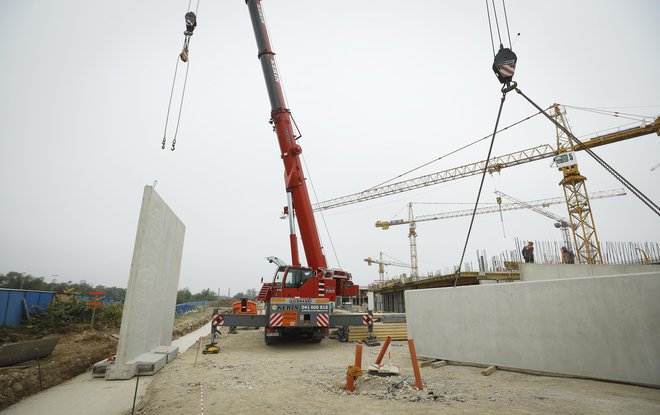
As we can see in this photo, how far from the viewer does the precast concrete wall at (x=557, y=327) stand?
5160mm

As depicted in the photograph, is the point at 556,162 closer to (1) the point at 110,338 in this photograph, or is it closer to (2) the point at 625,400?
(2) the point at 625,400

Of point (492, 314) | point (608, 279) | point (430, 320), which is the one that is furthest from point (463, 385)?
point (608, 279)

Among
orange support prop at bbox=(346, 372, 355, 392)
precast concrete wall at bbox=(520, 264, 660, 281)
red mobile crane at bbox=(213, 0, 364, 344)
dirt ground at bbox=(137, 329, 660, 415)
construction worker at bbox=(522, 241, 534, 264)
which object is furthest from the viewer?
construction worker at bbox=(522, 241, 534, 264)

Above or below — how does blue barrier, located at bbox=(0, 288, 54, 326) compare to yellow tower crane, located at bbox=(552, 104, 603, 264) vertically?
below

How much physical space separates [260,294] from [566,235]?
2212 inches

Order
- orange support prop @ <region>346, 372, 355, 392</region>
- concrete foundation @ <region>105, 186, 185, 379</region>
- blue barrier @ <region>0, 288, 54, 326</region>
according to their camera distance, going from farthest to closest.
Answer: blue barrier @ <region>0, 288, 54, 326</region>
concrete foundation @ <region>105, 186, 185, 379</region>
orange support prop @ <region>346, 372, 355, 392</region>

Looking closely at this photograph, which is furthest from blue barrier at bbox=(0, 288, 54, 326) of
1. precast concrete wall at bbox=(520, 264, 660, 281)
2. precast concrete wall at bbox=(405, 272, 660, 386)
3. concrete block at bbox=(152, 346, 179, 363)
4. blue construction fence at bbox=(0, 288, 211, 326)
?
precast concrete wall at bbox=(520, 264, 660, 281)

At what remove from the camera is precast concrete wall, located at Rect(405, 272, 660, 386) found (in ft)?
16.9

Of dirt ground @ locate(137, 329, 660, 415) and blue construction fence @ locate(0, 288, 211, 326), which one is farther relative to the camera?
blue construction fence @ locate(0, 288, 211, 326)

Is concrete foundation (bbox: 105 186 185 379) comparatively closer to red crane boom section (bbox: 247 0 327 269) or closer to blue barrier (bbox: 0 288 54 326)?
red crane boom section (bbox: 247 0 327 269)

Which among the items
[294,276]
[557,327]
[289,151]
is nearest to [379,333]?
[294,276]

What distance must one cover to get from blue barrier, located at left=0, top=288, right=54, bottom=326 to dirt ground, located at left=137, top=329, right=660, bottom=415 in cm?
966

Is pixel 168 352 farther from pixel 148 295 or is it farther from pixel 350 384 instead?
pixel 350 384

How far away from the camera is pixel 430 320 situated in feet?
26.4
